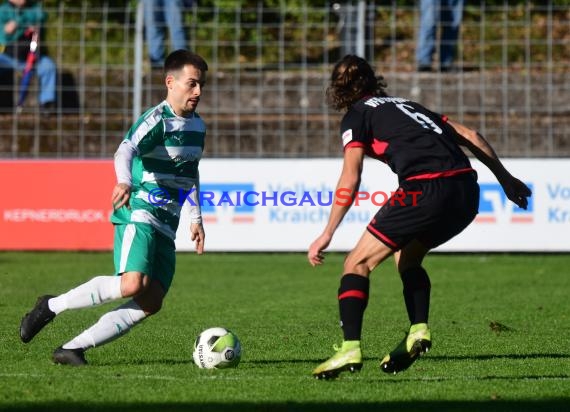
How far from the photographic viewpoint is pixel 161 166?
7223 mm

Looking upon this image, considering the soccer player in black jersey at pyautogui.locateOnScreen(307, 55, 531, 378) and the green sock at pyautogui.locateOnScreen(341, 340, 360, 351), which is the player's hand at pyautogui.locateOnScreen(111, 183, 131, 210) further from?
the green sock at pyautogui.locateOnScreen(341, 340, 360, 351)

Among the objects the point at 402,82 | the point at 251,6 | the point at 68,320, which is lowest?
the point at 68,320

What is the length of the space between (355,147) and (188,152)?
1230 mm

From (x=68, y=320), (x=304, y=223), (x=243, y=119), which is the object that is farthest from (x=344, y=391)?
(x=243, y=119)

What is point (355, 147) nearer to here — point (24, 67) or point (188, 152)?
point (188, 152)

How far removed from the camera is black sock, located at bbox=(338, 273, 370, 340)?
645cm

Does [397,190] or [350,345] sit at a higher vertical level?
[397,190]

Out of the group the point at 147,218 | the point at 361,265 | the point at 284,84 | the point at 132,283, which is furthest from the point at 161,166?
the point at 284,84

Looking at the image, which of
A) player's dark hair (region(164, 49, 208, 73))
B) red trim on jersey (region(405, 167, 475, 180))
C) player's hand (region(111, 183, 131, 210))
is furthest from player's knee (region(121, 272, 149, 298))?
red trim on jersey (region(405, 167, 475, 180))

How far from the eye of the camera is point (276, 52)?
1758cm

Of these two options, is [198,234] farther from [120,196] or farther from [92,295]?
[120,196]

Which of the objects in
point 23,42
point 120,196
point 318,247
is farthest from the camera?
point 23,42

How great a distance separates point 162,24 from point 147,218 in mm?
10711

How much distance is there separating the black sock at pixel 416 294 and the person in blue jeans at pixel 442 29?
35.4ft
